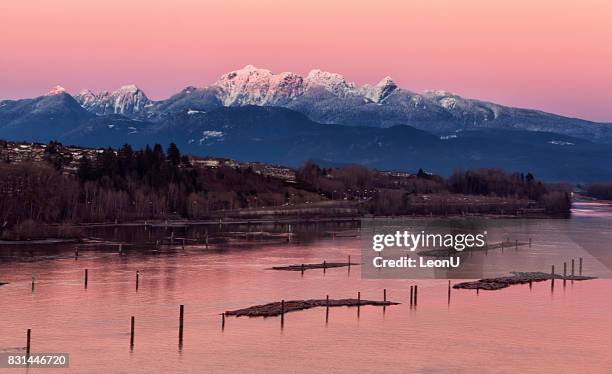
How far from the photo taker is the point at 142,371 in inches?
2162

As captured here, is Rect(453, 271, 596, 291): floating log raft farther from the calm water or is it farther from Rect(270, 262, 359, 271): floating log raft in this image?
Rect(270, 262, 359, 271): floating log raft

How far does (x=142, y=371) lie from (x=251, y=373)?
5961mm

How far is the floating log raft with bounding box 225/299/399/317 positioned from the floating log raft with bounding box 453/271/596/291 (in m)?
13.5

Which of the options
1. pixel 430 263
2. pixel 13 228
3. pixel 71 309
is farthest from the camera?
pixel 13 228

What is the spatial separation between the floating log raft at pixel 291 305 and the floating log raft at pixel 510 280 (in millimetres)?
13484

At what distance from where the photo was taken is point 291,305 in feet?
244

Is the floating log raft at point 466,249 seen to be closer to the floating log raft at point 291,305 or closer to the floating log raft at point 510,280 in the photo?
the floating log raft at point 510,280

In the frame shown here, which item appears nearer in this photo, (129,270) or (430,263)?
(129,270)

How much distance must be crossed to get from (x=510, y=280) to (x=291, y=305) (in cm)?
2713

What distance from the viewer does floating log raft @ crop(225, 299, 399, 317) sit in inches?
2809

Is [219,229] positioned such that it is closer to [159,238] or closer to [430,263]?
[159,238]

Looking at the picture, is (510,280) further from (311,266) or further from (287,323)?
(287,323)

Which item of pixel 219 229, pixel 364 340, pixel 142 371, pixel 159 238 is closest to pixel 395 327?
pixel 364 340

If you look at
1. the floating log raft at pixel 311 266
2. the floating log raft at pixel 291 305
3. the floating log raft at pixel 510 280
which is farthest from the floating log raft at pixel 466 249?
the floating log raft at pixel 291 305
